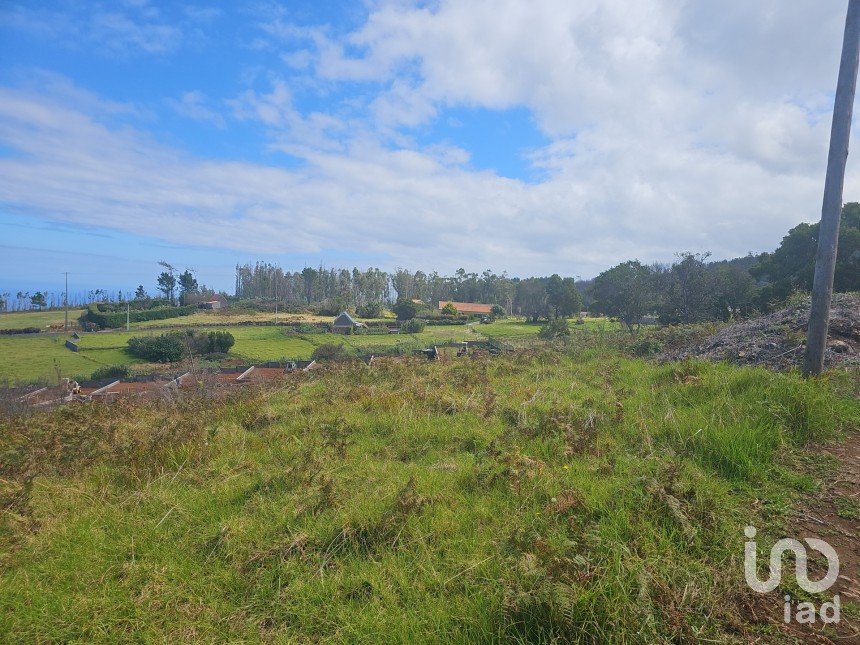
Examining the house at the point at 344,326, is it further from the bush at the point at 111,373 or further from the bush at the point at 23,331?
the bush at the point at 23,331

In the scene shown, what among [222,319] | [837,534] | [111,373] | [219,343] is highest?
[837,534]

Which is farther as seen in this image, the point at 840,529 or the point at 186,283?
the point at 186,283

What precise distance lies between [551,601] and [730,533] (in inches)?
60.0

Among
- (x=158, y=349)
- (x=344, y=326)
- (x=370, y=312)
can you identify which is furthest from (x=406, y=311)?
(x=158, y=349)

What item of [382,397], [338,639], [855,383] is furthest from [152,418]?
[855,383]

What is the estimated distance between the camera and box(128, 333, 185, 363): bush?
43031mm

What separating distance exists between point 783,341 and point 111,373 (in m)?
41.0

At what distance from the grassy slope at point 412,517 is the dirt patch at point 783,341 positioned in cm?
204

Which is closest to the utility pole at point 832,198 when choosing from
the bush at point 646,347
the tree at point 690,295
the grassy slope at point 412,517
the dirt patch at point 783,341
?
the grassy slope at point 412,517

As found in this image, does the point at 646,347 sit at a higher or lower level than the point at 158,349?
higher

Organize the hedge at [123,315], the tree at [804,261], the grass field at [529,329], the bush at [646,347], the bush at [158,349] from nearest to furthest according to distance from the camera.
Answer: the bush at [646,347] < the tree at [804,261] < the grass field at [529,329] < the bush at [158,349] < the hedge at [123,315]

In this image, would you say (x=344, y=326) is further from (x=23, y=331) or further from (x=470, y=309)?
(x=23, y=331)

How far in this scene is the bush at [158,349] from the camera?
141 feet

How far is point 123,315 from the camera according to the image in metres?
65.8
